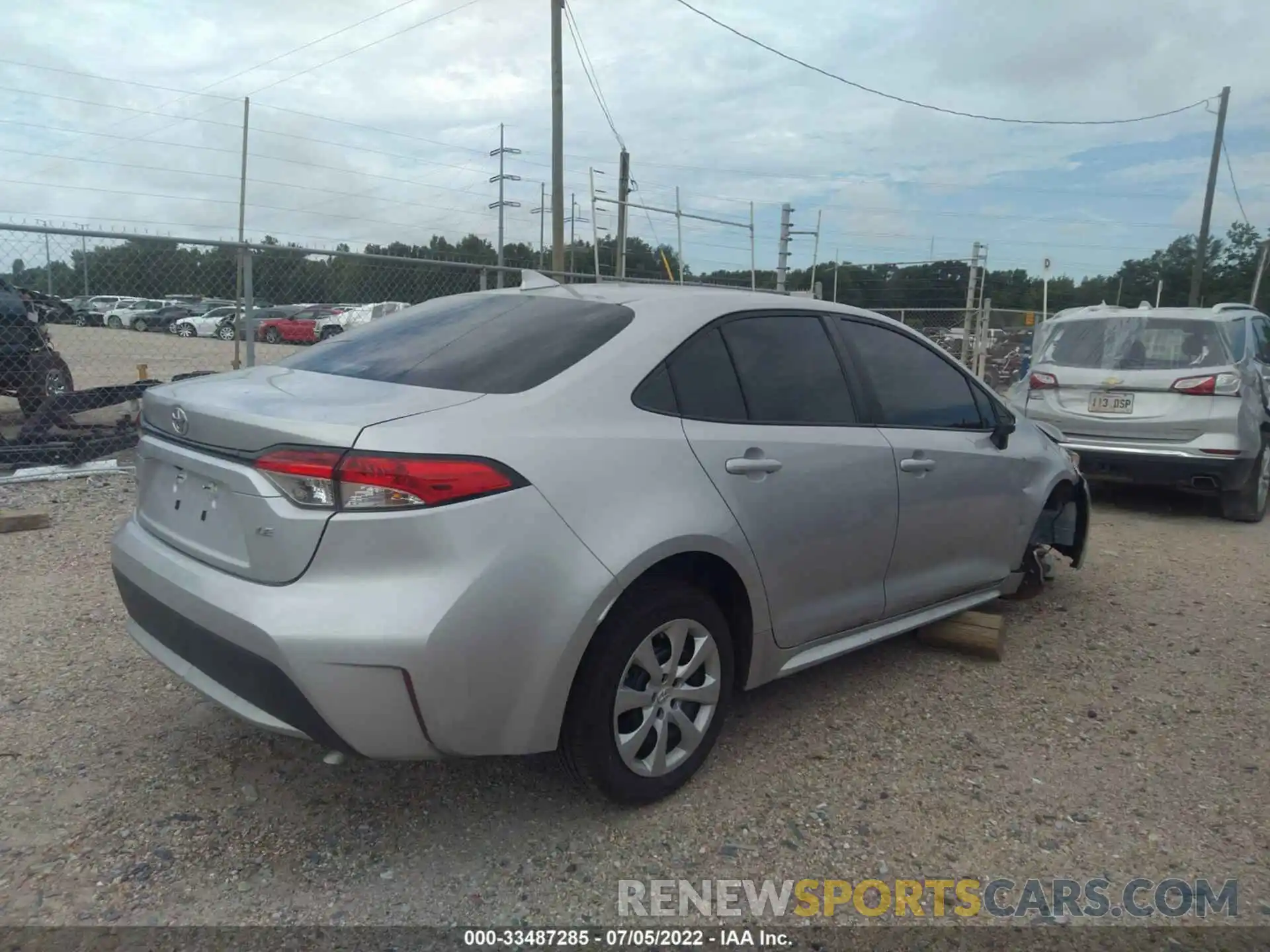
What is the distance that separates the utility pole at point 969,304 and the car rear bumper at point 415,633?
560 inches

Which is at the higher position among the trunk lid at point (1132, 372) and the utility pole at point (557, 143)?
the utility pole at point (557, 143)

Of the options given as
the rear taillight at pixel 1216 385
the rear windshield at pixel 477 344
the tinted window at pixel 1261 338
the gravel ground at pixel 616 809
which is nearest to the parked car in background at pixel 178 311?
the gravel ground at pixel 616 809

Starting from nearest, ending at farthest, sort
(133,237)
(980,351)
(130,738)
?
(130,738)
(133,237)
(980,351)

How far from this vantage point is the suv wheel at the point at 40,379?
8.11 metres

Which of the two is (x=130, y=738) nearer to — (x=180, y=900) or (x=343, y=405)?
(x=180, y=900)

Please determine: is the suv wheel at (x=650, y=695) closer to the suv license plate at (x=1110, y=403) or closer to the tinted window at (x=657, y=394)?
the tinted window at (x=657, y=394)

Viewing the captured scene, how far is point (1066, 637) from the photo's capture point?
183 inches

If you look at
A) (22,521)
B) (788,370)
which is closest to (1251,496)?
(788,370)

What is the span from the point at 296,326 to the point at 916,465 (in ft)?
20.7

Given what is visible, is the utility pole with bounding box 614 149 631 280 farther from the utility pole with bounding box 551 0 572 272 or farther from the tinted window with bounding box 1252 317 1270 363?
the tinted window with bounding box 1252 317 1270 363

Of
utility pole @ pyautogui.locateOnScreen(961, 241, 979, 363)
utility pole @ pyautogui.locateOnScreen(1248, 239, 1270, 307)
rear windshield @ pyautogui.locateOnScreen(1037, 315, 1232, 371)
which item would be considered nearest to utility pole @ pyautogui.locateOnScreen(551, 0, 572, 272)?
utility pole @ pyautogui.locateOnScreen(961, 241, 979, 363)

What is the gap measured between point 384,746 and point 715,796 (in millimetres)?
1160

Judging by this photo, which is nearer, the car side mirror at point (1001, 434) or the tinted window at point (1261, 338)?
the car side mirror at point (1001, 434)

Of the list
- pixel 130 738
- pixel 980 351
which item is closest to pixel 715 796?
pixel 130 738
